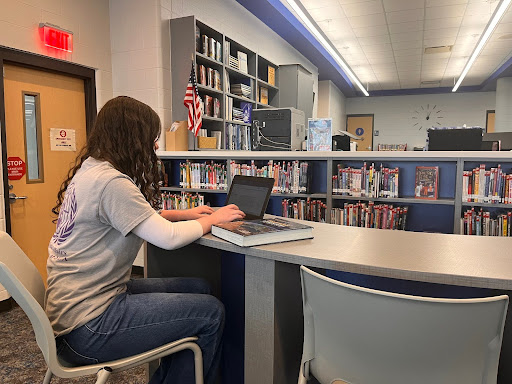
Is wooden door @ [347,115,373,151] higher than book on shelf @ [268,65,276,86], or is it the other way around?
book on shelf @ [268,65,276,86]

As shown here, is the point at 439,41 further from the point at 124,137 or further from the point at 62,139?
the point at 124,137

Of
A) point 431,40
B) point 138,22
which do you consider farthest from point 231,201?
point 431,40

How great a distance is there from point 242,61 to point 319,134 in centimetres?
213

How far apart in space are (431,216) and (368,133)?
9586mm

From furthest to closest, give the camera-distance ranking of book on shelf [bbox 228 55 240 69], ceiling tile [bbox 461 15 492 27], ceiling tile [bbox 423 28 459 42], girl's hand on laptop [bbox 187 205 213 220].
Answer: ceiling tile [bbox 423 28 459 42], ceiling tile [bbox 461 15 492 27], book on shelf [bbox 228 55 240 69], girl's hand on laptop [bbox 187 205 213 220]

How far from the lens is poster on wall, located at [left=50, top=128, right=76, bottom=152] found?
3.48 m

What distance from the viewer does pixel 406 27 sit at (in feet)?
20.0

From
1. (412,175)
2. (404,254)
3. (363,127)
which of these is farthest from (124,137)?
(363,127)

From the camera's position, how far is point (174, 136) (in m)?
3.80

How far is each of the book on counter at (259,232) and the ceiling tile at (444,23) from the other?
5.78m

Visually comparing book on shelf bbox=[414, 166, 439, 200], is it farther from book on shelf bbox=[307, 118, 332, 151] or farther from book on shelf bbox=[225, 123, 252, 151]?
book on shelf bbox=[225, 123, 252, 151]

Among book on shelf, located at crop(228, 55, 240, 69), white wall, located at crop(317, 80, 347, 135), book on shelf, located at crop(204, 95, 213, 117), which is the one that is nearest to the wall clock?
white wall, located at crop(317, 80, 347, 135)

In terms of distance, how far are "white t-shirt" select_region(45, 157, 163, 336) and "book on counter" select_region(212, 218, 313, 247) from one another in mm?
240

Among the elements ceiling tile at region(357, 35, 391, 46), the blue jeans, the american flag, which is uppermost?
ceiling tile at region(357, 35, 391, 46)
